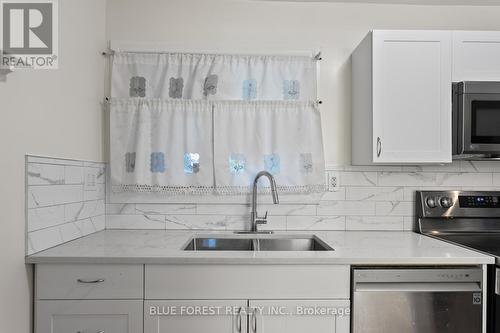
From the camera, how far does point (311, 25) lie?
2.27 meters

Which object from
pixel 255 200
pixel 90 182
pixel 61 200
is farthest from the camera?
pixel 255 200

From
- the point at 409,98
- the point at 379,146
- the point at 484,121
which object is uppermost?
the point at 409,98

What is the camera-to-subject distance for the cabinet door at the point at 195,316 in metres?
1.52

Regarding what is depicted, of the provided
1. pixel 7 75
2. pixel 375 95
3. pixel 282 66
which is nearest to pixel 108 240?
pixel 7 75

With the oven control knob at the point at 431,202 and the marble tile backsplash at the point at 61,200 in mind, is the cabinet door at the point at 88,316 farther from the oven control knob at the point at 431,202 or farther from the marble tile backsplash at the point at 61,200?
the oven control knob at the point at 431,202

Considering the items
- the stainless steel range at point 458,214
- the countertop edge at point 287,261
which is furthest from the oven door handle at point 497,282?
the stainless steel range at point 458,214

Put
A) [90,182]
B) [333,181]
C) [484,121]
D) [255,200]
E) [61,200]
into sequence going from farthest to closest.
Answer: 1. [333,181]
2. [255,200]
3. [90,182]
4. [484,121]
5. [61,200]

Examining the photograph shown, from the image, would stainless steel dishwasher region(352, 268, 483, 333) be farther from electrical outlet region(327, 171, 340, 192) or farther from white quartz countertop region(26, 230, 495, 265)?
electrical outlet region(327, 171, 340, 192)

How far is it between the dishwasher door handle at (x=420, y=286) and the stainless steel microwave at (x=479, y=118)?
2.42 feet

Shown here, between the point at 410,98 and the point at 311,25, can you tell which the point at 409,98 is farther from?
the point at 311,25

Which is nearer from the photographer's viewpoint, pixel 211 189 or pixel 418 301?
pixel 418 301

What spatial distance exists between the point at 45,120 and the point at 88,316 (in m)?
0.87

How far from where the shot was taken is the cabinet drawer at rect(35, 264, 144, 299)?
1.50m
